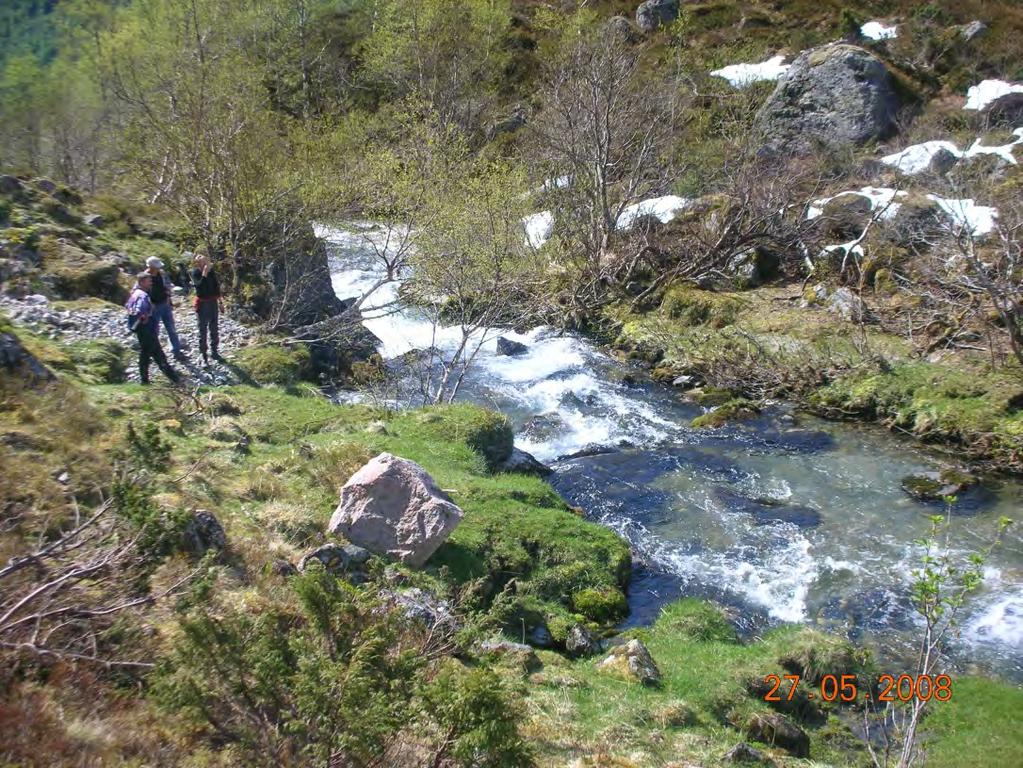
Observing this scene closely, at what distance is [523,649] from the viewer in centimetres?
790

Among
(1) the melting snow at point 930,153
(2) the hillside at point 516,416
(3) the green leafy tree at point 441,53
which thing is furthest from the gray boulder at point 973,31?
(3) the green leafy tree at point 441,53

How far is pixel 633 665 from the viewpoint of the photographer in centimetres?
802

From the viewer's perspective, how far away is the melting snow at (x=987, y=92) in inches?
1288

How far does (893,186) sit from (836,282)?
5.95 m

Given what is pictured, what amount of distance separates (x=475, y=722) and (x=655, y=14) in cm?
5070

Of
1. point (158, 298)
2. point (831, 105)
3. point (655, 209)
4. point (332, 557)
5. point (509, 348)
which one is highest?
point (831, 105)

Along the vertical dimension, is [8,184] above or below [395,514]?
above

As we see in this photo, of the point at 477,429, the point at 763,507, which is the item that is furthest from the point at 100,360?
the point at 763,507

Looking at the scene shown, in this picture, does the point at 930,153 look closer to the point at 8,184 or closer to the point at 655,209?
the point at 655,209

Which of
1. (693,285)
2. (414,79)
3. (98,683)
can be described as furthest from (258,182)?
(414,79)

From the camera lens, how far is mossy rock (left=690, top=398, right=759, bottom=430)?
1716cm

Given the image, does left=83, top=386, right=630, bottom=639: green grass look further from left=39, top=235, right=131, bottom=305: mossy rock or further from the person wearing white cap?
left=39, top=235, right=131, bottom=305: mossy rock

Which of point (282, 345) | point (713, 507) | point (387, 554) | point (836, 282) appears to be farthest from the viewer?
point (836, 282)

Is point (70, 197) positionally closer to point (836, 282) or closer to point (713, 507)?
point (713, 507)
